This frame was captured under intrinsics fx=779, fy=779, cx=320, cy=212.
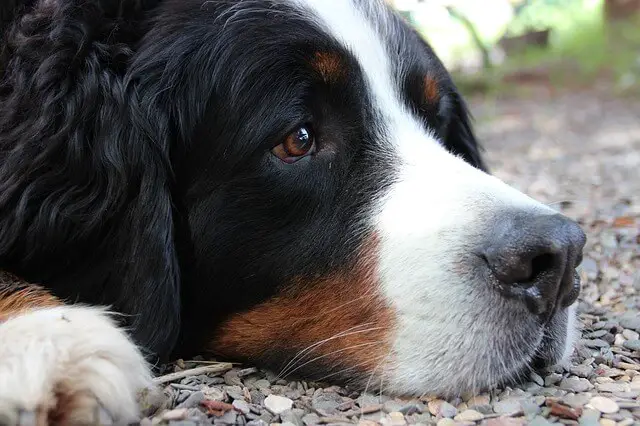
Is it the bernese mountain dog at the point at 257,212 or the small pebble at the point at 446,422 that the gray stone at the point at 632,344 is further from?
the small pebble at the point at 446,422

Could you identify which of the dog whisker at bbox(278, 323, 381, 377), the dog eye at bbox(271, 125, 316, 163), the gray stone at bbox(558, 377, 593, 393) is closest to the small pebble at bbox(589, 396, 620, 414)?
the gray stone at bbox(558, 377, 593, 393)

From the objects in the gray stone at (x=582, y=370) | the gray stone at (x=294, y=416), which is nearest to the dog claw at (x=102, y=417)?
the gray stone at (x=294, y=416)

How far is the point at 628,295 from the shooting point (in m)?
3.65

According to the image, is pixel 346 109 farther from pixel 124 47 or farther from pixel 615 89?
pixel 615 89

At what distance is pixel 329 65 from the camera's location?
2.91 m

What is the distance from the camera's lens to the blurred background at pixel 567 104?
173 inches

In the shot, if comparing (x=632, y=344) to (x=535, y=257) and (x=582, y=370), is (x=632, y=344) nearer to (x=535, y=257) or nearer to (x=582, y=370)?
(x=582, y=370)

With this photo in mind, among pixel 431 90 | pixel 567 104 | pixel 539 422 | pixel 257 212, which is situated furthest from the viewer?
pixel 567 104

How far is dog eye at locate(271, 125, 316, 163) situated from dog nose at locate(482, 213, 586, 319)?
0.77m

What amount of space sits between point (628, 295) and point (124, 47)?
8.23 feet

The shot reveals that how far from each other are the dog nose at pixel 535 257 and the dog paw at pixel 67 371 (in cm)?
116

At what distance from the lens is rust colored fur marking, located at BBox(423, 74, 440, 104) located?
3.43 meters

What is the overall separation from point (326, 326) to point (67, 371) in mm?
908

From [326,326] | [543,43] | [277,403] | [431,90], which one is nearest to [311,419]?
[277,403]
